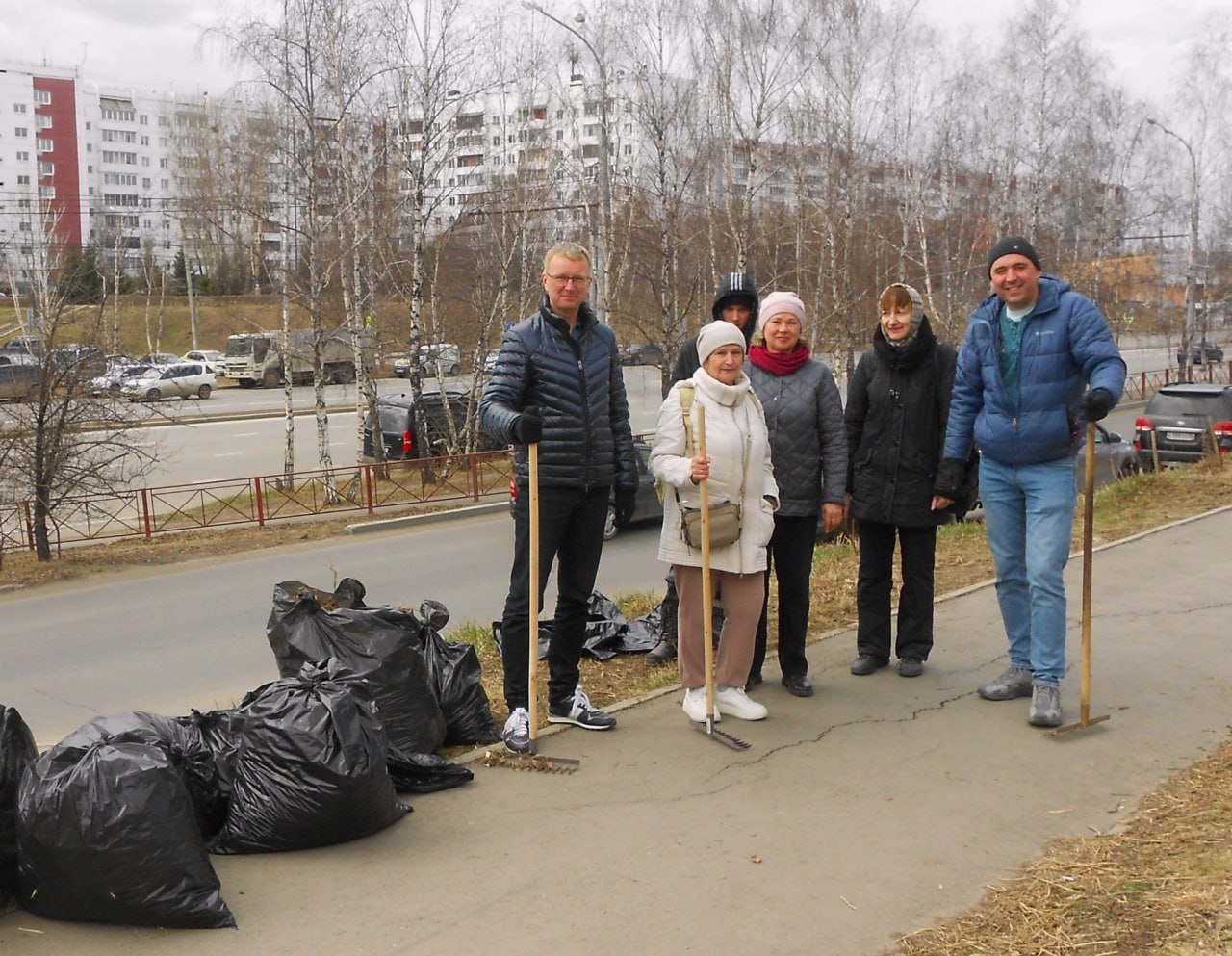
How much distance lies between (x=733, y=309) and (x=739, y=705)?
6.53 feet

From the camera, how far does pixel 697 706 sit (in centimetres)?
529

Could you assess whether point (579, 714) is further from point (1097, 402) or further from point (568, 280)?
point (1097, 402)

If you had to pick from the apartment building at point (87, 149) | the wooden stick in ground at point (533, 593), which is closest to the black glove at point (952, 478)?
the wooden stick in ground at point (533, 593)

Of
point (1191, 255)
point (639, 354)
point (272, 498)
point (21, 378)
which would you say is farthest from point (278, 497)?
point (1191, 255)

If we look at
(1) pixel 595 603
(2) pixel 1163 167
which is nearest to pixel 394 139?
(1) pixel 595 603

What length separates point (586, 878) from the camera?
3.75m

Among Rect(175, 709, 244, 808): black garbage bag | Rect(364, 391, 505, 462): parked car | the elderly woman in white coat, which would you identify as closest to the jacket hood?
the elderly woman in white coat

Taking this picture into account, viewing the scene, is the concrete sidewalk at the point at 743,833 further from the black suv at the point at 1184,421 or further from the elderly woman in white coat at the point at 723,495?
the black suv at the point at 1184,421

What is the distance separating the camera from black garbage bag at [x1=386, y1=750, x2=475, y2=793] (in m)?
4.40

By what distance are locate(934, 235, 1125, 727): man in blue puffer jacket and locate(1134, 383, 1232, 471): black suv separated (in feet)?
52.1

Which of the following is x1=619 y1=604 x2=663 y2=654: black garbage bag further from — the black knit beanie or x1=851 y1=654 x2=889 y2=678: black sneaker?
the black knit beanie

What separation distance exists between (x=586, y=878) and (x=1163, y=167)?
4491 cm

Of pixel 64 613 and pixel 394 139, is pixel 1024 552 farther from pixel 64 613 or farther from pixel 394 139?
pixel 394 139

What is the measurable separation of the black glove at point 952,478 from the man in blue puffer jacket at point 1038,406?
0.59ft
